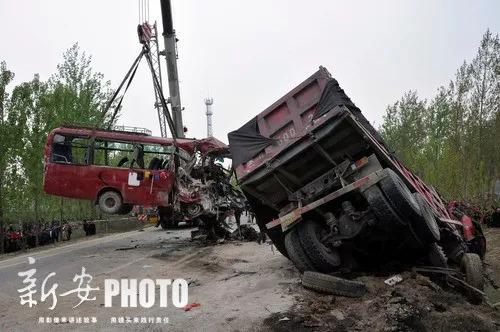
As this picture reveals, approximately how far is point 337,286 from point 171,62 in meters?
12.5

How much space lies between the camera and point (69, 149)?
1253cm

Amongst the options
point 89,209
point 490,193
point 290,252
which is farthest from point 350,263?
point 89,209

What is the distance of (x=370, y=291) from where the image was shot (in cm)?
549

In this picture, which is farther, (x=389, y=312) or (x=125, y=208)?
(x=125, y=208)

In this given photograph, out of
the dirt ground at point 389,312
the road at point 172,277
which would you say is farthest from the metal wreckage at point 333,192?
the road at point 172,277

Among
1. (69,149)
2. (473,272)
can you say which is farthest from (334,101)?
(69,149)

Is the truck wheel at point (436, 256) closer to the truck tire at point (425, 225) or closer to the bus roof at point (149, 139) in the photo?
the truck tire at point (425, 225)

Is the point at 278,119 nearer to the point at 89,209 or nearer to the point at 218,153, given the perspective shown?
the point at 218,153

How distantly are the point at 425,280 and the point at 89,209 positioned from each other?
101 feet

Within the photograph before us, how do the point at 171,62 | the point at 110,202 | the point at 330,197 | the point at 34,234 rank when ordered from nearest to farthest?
the point at 330,197
the point at 110,202
the point at 171,62
the point at 34,234

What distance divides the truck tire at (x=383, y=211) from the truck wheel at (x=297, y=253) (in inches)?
46.1

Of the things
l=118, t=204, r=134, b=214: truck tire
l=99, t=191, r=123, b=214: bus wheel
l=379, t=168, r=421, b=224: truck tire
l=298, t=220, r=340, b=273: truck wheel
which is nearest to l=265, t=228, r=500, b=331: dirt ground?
l=298, t=220, r=340, b=273: truck wheel

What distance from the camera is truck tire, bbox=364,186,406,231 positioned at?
5461mm

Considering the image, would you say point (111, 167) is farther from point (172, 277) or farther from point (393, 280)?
point (393, 280)
